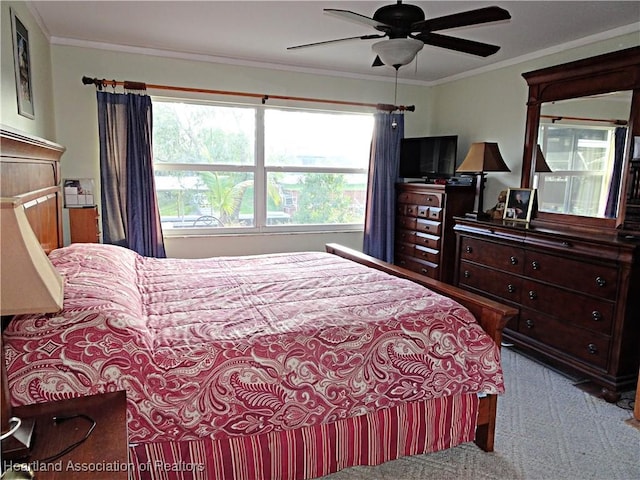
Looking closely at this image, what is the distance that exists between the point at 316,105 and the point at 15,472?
166 inches

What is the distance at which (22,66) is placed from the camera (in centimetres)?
269

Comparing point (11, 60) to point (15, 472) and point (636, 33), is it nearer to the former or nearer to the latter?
point (15, 472)

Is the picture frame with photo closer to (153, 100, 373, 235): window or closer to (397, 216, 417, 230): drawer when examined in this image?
(397, 216, 417, 230): drawer

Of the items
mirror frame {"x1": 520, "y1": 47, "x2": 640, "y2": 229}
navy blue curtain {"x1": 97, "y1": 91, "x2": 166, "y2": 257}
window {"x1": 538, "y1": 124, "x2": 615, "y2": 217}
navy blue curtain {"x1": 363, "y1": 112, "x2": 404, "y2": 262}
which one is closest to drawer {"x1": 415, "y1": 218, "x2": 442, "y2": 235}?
navy blue curtain {"x1": 363, "y1": 112, "x2": 404, "y2": 262}

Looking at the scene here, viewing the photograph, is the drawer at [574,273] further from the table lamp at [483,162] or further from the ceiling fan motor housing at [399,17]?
the ceiling fan motor housing at [399,17]

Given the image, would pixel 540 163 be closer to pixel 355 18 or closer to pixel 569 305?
pixel 569 305

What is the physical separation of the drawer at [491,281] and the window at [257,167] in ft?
5.23

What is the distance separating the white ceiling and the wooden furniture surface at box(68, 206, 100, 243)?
4.64 feet

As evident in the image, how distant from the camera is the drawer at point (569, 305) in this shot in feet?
8.79

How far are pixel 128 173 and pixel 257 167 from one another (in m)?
1.24

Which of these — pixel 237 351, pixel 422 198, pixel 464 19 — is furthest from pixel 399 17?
pixel 422 198

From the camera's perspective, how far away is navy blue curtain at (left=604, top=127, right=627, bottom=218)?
3.13 metres

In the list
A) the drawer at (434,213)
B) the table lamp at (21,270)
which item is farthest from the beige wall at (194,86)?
the table lamp at (21,270)

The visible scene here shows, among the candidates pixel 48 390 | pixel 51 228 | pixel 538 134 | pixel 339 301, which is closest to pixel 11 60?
pixel 51 228
